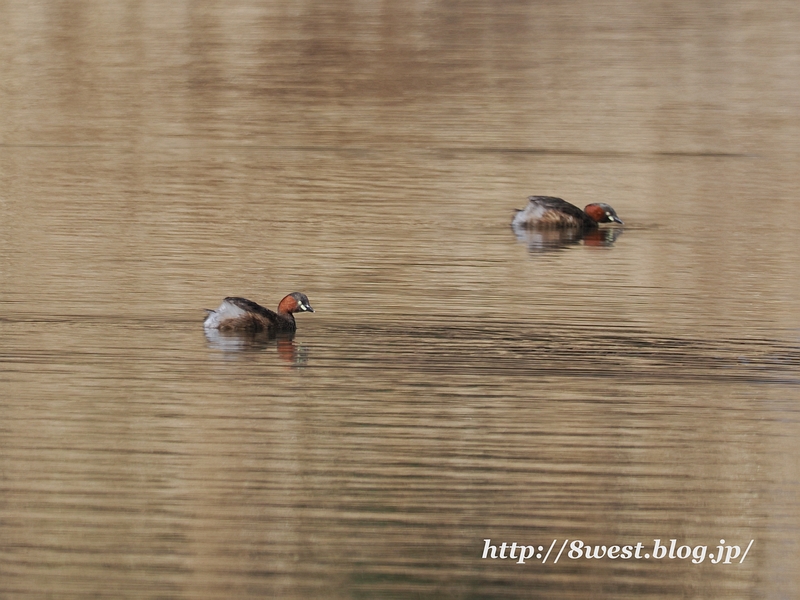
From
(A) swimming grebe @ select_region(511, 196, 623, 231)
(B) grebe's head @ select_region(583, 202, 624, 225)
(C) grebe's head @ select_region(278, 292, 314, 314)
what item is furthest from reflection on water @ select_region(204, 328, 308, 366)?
(B) grebe's head @ select_region(583, 202, 624, 225)

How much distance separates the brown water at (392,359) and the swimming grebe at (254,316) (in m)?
0.18

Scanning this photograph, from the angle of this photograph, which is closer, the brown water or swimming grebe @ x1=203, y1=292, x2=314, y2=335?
the brown water

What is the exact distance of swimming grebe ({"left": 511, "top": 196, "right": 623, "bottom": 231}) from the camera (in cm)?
1931

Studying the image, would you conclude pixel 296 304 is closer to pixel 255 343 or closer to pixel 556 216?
pixel 255 343

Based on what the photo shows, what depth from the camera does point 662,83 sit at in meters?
36.8

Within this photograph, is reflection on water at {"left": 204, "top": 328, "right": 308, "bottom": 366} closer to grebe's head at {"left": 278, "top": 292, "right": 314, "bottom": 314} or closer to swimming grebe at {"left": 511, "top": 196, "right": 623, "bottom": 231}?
grebe's head at {"left": 278, "top": 292, "right": 314, "bottom": 314}

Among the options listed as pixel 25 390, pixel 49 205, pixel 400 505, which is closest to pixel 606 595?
pixel 400 505

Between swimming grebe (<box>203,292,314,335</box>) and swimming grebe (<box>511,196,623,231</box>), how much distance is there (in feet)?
22.1

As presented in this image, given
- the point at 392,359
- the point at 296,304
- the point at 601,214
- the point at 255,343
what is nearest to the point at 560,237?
the point at 601,214

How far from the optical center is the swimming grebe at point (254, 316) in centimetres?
1268

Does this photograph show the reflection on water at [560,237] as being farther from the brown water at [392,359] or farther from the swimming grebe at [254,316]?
the swimming grebe at [254,316]

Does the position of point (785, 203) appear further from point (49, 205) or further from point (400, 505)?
point (400, 505)

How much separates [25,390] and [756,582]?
476 cm

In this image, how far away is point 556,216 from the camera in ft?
63.6
